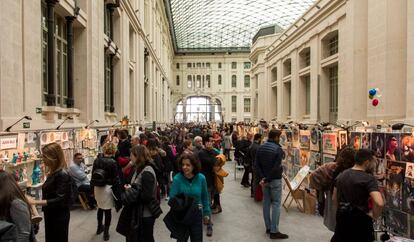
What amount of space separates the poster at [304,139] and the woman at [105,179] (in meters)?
6.31

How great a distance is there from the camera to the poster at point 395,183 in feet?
18.2

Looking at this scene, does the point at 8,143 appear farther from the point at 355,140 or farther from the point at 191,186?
the point at 355,140

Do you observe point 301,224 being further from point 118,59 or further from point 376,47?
point 118,59

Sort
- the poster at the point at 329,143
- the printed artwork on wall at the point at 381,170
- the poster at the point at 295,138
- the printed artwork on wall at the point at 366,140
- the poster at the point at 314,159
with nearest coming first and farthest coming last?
1. the printed artwork on wall at the point at 381,170
2. the printed artwork on wall at the point at 366,140
3. the poster at the point at 329,143
4. the poster at the point at 314,159
5. the poster at the point at 295,138

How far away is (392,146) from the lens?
5.84 m

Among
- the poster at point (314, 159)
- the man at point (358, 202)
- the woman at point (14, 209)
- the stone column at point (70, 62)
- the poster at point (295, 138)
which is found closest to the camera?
the woman at point (14, 209)

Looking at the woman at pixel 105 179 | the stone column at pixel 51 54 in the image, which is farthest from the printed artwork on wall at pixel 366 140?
the stone column at pixel 51 54

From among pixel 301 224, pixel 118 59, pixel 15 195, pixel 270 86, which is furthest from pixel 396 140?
pixel 270 86

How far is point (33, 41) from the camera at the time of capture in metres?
7.80

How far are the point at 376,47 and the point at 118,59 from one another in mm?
12540

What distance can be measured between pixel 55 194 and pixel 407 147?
5.49 metres

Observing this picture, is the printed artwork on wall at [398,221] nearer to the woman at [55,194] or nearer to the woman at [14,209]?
the woman at [55,194]

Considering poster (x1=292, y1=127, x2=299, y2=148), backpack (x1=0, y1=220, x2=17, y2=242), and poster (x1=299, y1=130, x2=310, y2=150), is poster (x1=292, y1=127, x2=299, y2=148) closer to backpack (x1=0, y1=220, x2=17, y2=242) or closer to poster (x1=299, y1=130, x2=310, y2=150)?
poster (x1=299, y1=130, x2=310, y2=150)

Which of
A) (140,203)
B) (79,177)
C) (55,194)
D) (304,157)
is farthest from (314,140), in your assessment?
(55,194)
